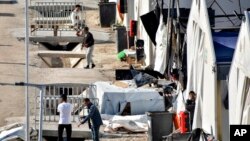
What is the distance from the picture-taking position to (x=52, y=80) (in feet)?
92.4

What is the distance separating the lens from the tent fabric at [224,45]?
739 inches

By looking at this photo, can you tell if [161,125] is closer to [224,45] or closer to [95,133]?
[95,133]

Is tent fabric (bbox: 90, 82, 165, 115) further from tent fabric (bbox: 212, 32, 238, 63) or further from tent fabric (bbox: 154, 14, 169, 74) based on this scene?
tent fabric (bbox: 212, 32, 238, 63)

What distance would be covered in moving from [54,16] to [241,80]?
22.3 metres

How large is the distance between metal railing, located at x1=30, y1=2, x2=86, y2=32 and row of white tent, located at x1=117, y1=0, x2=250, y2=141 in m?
13.4

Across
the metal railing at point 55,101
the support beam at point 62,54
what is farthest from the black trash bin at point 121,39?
the metal railing at point 55,101

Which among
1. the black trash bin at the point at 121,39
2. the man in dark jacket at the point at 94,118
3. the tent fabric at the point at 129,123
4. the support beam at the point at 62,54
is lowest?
the tent fabric at the point at 129,123

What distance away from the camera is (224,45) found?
63.0ft

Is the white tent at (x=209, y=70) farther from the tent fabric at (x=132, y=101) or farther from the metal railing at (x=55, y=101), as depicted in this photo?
the metal railing at (x=55, y=101)

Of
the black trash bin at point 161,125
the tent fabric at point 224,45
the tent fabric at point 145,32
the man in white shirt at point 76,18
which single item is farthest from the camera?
the man in white shirt at point 76,18

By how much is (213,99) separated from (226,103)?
0.27m

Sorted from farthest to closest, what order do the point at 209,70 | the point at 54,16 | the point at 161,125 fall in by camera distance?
the point at 54,16 < the point at 161,125 < the point at 209,70

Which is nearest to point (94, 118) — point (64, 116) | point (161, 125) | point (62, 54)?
point (64, 116)

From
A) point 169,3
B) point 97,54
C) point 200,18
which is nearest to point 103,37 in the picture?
point 97,54
